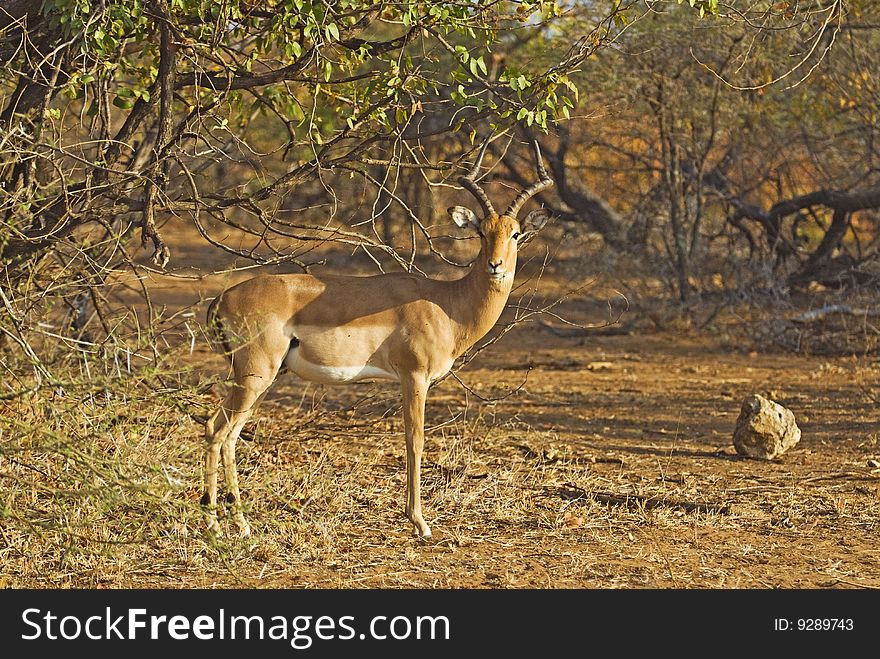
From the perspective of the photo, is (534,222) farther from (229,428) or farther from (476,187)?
(229,428)

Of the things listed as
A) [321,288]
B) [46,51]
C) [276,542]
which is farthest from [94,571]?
[46,51]

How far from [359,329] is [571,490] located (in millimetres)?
1824

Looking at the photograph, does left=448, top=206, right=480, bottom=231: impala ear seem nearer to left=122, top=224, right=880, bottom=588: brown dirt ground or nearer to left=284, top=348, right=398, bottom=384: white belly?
left=284, top=348, right=398, bottom=384: white belly

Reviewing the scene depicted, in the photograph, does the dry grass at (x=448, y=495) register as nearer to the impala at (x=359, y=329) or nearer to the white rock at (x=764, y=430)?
the white rock at (x=764, y=430)

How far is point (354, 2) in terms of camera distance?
6.02m

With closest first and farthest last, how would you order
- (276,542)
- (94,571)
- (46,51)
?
(94,571) → (276,542) → (46,51)

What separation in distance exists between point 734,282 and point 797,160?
7.16 ft

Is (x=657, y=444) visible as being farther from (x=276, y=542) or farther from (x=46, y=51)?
(x=46, y=51)

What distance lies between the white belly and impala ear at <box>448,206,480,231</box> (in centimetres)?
89

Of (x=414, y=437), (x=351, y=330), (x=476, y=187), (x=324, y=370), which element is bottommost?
(x=414, y=437)

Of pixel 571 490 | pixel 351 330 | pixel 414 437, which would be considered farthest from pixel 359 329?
pixel 571 490

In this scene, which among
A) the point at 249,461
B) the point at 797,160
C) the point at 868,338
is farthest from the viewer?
the point at 797,160

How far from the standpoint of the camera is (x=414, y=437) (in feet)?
20.2

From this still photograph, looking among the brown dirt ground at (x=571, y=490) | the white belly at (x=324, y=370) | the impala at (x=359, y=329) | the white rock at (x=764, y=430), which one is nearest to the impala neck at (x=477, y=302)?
the impala at (x=359, y=329)
